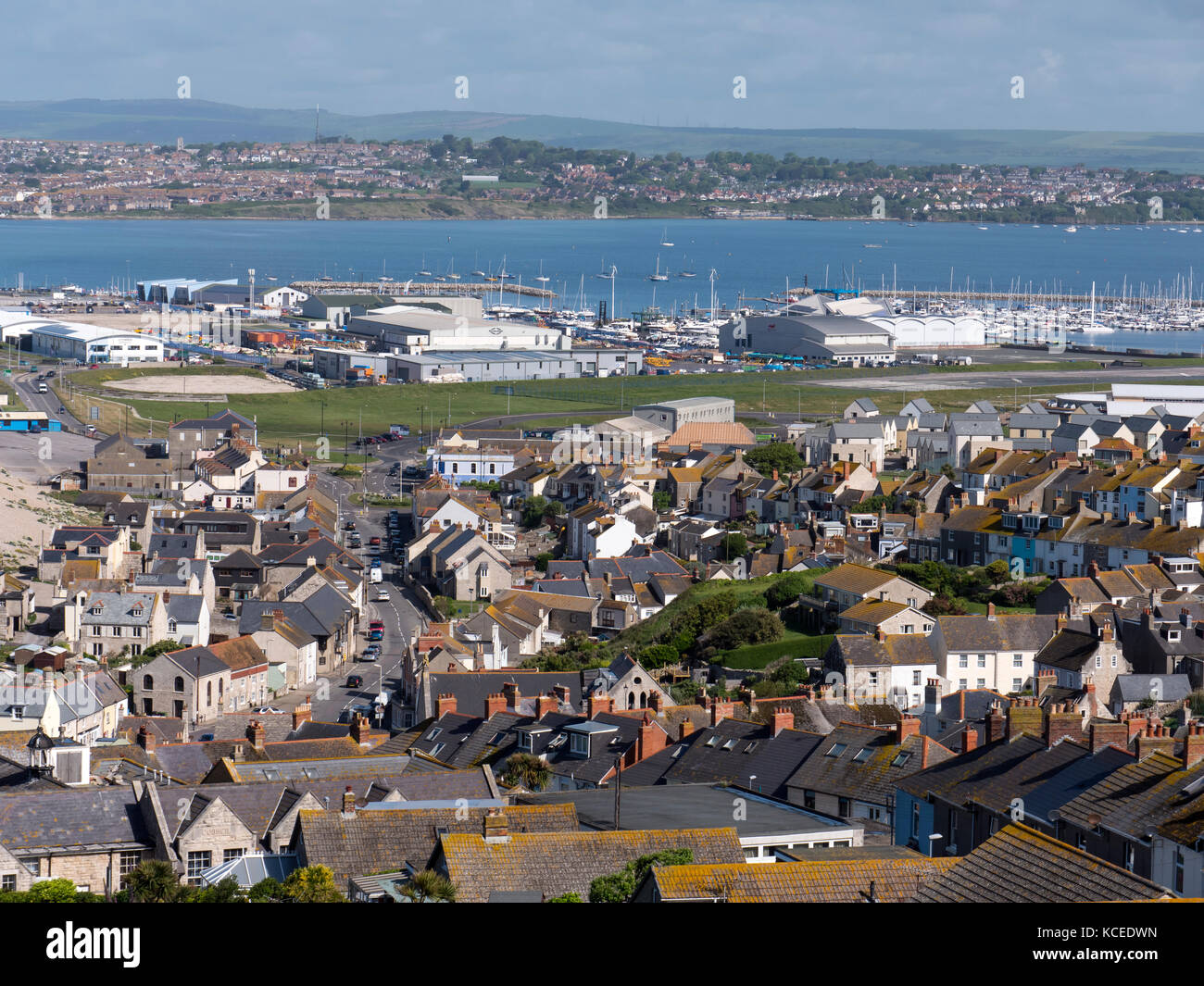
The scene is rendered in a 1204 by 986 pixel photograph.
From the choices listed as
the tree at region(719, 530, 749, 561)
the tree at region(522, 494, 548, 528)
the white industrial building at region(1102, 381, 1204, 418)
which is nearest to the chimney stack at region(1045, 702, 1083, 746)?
the tree at region(719, 530, 749, 561)

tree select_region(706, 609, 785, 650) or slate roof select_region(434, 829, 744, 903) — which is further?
tree select_region(706, 609, 785, 650)

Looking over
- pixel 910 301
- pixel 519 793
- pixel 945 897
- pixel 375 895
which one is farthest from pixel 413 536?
pixel 910 301

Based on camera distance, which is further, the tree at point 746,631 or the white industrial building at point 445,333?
the white industrial building at point 445,333

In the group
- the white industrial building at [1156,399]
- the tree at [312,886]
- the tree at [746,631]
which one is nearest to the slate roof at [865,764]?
the tree at [312,886]

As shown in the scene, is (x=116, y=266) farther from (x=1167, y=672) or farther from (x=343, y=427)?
(x=1167, y=672)

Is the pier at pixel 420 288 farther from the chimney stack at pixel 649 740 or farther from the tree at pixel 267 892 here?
the tree at pixel 267 892

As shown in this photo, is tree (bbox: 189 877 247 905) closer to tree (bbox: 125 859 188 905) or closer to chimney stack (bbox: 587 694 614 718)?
tree (bbox: 125 859 188 905)

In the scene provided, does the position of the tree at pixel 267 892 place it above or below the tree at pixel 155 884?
above
